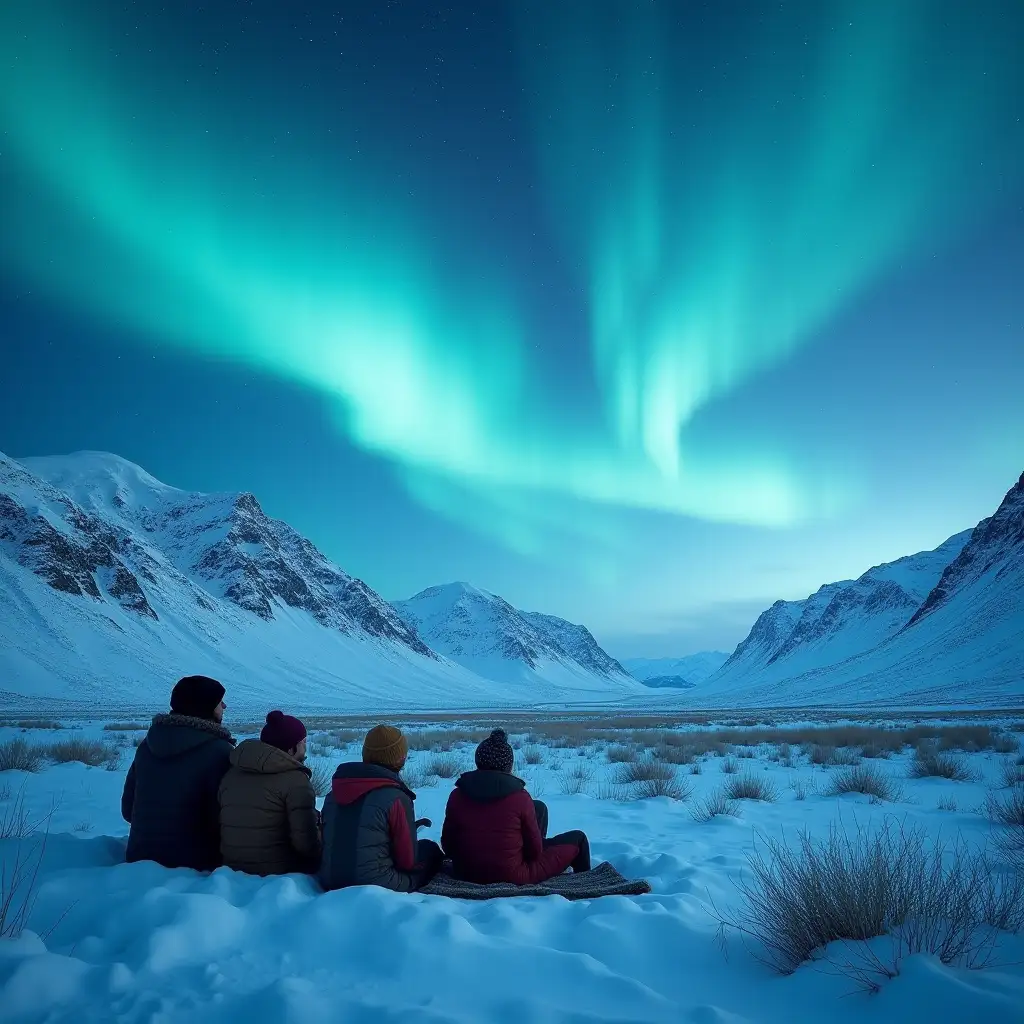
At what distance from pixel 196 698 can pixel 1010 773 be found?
12.6m

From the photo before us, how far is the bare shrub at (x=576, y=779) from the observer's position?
33.4ft

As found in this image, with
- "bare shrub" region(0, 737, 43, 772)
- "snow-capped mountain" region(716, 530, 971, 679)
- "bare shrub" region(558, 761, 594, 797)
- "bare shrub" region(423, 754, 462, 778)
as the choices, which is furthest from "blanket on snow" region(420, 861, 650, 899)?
"snow-capped mountain" region(716, 530, 971, 679)

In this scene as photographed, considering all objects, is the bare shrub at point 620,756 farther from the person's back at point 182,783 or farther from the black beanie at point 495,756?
the person's back at point 182,783

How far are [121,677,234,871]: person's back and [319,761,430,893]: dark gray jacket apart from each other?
91cm

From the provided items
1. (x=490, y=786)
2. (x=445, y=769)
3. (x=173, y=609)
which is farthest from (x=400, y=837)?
(x=173, y=609)

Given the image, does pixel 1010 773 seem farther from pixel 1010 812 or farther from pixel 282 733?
pixel 282 733

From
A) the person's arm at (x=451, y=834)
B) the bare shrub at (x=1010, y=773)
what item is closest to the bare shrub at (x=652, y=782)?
the bare shrub at (x=1010, y=773)

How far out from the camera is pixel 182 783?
14.1 ft

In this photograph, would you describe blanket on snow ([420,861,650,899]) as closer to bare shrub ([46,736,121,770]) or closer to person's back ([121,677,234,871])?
person's back ([121,677,234,871])

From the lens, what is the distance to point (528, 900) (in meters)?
4.06

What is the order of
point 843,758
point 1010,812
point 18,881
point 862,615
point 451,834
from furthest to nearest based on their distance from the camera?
point 862,615 < point 843,758 < point 1010,812 < point 451,834 < point 18,881

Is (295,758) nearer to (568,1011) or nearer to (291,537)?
(568,1011)

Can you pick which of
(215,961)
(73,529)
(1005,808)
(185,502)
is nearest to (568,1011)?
(215,961)

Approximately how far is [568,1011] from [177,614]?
368 feet
